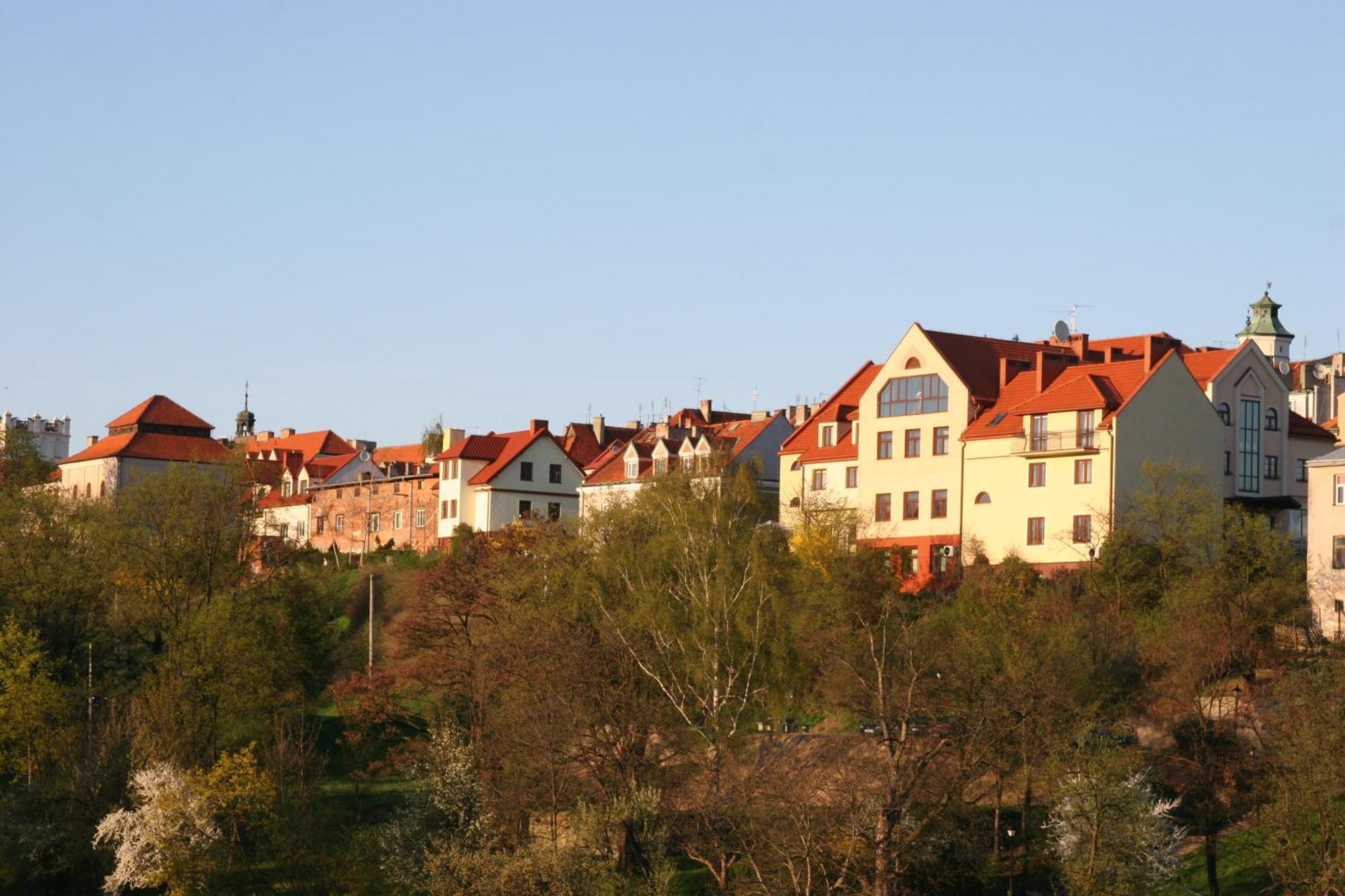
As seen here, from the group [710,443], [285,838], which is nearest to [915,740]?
[285,838]

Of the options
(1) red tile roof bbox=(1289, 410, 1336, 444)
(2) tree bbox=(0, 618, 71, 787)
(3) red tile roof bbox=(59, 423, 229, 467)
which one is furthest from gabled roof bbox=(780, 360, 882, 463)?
(3) red tile roof bbox=(59, 423, 229, 467)

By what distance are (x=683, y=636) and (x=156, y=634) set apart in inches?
797

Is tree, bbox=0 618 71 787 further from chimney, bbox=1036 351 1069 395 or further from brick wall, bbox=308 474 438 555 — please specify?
chimney, bbox=1036 351 1069 395

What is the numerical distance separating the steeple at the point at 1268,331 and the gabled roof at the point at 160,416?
7044cm

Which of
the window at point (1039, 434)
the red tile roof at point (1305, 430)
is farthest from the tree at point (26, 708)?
the red tile roof at point (1305, 430)

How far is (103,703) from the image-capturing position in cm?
6406

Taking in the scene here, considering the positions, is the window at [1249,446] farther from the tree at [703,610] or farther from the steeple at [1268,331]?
the steeple at [1268,331]

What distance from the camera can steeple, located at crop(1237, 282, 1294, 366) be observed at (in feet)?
443

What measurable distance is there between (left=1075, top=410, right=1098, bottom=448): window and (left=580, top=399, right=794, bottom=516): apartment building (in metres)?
16.6

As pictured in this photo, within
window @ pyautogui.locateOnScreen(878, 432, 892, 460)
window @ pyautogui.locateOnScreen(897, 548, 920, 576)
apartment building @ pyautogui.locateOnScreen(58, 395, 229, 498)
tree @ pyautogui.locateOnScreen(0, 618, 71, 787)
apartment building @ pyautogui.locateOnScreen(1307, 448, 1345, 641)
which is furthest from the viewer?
apartment building @ pyautogui.locateOnScreen(58, 395, 229, 498)

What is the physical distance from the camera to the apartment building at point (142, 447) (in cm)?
11375

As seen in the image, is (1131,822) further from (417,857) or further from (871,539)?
(871,539)

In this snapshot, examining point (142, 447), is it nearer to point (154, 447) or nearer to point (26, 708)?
point (154, 447)

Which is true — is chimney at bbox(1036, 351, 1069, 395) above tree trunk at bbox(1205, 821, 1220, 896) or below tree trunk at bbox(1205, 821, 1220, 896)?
above
